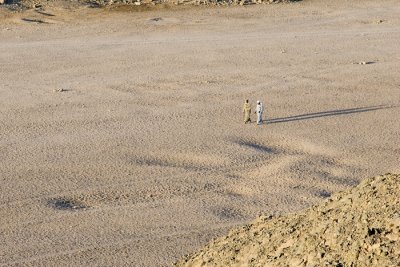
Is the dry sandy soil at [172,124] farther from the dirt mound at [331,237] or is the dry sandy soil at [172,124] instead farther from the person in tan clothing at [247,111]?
the dirt mound at [331,237]

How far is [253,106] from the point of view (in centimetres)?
2659

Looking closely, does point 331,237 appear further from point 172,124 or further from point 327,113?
point 327,113

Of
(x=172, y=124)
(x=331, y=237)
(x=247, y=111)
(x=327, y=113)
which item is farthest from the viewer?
(x=327, y=113)

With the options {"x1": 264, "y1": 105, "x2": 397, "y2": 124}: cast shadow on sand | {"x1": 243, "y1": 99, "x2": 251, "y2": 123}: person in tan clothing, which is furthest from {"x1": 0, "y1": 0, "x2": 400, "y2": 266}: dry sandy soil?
{"x1": 243, "y1": 99, "x2": 251, "y2": 123}: person in tan clothing

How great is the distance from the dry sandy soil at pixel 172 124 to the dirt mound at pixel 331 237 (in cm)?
412

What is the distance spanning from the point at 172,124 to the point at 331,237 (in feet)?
50.3

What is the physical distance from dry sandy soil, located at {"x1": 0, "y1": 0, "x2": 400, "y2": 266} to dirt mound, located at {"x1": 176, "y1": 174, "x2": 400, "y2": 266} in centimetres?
412

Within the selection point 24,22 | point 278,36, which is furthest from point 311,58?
point 24,22

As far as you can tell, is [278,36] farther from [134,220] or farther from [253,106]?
[134,220]

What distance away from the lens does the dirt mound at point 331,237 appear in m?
8.67

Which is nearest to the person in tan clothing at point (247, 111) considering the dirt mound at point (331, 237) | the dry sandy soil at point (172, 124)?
the dry sandy soil at point (172, 124)

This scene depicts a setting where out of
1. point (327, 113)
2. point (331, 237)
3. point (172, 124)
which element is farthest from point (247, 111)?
point (331, 237)

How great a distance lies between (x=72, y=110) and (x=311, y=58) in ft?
38.2

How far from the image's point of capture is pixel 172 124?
24.3 m
